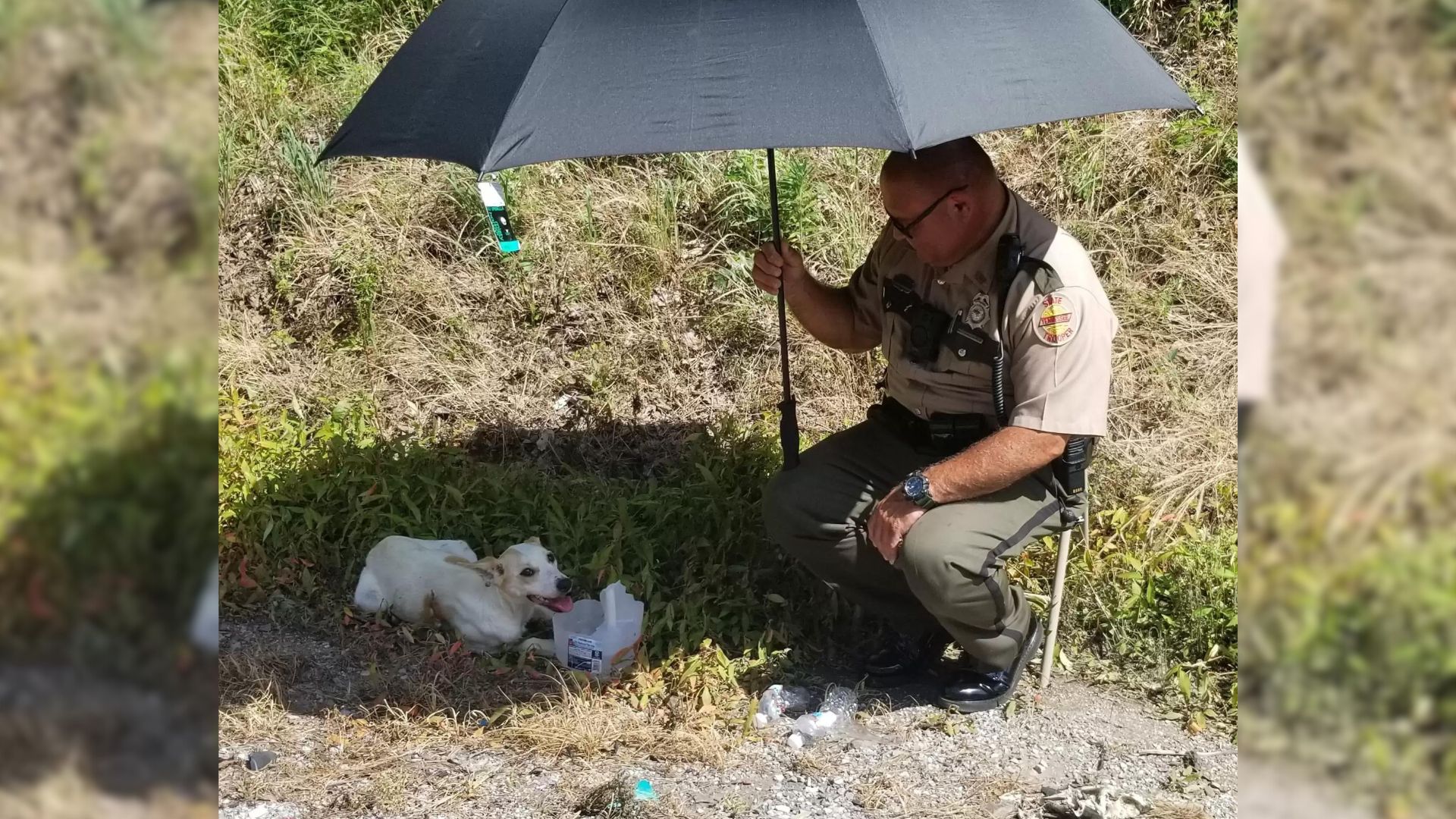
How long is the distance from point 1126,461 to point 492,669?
2.56 meters

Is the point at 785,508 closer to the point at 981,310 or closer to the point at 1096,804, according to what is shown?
the point at 981,310

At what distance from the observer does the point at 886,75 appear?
2703 millimetres

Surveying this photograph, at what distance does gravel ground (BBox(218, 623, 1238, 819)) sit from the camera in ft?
10.7

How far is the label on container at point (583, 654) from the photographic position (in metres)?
3.82

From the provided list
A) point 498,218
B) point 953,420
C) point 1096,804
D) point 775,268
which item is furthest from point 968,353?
point 498,218

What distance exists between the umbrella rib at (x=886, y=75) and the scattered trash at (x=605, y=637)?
1911 millimetres

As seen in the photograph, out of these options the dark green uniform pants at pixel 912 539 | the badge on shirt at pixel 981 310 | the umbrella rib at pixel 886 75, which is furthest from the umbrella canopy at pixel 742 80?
the dark green uniform pants at pixel 912 539

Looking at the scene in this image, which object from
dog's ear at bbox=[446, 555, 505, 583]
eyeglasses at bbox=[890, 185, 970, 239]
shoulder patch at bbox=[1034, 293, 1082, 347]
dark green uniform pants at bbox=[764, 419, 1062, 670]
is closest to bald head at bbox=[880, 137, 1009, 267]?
eyeglasses at bbox=[890, 185, 970, 239]

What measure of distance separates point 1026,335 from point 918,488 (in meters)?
0.53

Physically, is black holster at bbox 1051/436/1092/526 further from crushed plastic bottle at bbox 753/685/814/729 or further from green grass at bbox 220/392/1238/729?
crushed plastic bottle at bbox 753/685/814/729

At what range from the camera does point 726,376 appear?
18.2ft

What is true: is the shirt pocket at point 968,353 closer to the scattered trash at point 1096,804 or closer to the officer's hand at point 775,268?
the officer's hand at point 775,268
